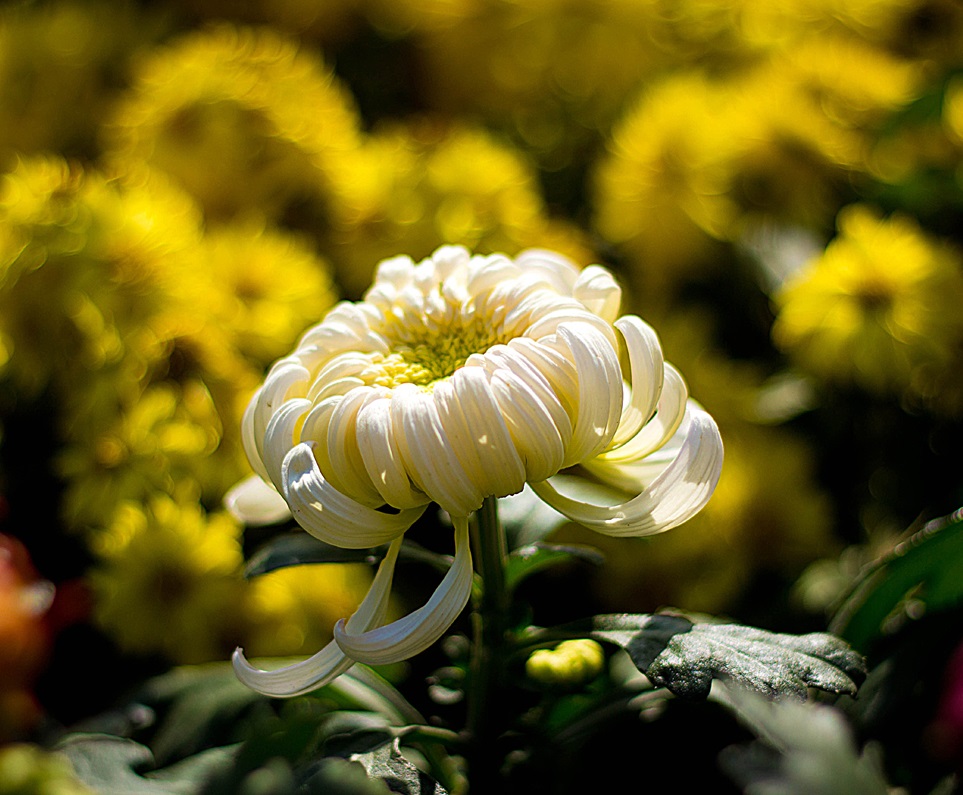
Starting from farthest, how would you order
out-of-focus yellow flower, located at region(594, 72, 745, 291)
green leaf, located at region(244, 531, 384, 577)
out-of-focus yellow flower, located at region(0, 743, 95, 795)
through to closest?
out-of-focus yellow flower, located at region(594, 72, 745, 291)
green leaf, located at region(244, 531, 384, 577)
out-of-focus yellow flower, located at region(0, 743, 95, 795)

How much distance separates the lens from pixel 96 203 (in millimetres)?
724

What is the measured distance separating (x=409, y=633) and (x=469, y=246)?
1.75 ft

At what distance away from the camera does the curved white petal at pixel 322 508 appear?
40 centimetres

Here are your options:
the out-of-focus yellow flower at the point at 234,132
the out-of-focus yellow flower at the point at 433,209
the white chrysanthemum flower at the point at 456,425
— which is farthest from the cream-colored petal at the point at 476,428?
the out-of-focus yellow flower at the point at 234,132

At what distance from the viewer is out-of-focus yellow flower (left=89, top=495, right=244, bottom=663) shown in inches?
27.9

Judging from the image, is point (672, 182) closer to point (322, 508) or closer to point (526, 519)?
point (526, 519)

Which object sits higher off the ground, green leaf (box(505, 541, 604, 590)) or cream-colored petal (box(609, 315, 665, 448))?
cream-colored petal (box(609, 315, 665, 448))

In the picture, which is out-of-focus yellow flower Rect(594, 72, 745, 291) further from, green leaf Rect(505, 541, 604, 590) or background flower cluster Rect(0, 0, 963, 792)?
green leaf Rect(505, 541, 604, 590)

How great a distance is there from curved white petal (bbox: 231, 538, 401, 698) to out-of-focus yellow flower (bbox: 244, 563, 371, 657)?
296mm

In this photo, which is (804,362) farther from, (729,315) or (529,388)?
(529,388)

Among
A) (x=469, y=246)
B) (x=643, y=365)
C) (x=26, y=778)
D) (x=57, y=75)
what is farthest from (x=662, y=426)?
(x=57, y=75)

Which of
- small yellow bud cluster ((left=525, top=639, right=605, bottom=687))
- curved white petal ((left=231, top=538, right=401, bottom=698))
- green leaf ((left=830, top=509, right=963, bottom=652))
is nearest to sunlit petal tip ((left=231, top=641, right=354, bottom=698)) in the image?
curved white petal ((left=231, top=538, right=401, bottom=698))

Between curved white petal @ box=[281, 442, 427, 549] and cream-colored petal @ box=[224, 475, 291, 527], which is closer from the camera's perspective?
curved white petal @ box=[281, 442, 427, 549]

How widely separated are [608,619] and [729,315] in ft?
2.16
